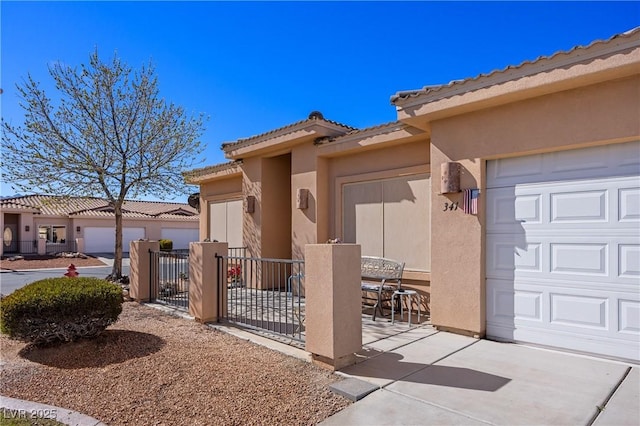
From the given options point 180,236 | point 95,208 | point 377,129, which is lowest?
point 180,236

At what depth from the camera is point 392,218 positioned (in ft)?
27.3

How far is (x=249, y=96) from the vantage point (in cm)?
1288

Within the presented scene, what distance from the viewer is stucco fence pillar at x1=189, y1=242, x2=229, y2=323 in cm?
712

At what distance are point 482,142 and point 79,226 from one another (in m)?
33.8

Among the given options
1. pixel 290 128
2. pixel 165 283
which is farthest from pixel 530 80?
pixel 165 283

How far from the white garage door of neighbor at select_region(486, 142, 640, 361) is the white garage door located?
343 inches

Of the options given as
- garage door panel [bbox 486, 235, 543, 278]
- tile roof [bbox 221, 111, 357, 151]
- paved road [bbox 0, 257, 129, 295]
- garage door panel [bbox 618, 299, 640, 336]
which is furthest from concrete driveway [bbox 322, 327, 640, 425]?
paved road [bbox 0, 257, 129, 295]

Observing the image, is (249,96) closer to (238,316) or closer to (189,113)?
(189,113)

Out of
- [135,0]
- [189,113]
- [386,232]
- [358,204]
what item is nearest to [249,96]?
[189,113]

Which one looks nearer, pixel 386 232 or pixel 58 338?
pixel 58 338

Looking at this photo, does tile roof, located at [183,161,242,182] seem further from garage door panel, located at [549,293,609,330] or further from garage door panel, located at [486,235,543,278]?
garage door panel, located at [549,293,609,330]

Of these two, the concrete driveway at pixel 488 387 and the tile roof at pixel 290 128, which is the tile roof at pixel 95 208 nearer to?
the tile roof at pixel 290 128

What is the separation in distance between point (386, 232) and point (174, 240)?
31.4 meters

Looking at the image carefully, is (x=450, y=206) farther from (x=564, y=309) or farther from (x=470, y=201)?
(x=564, y=309)
